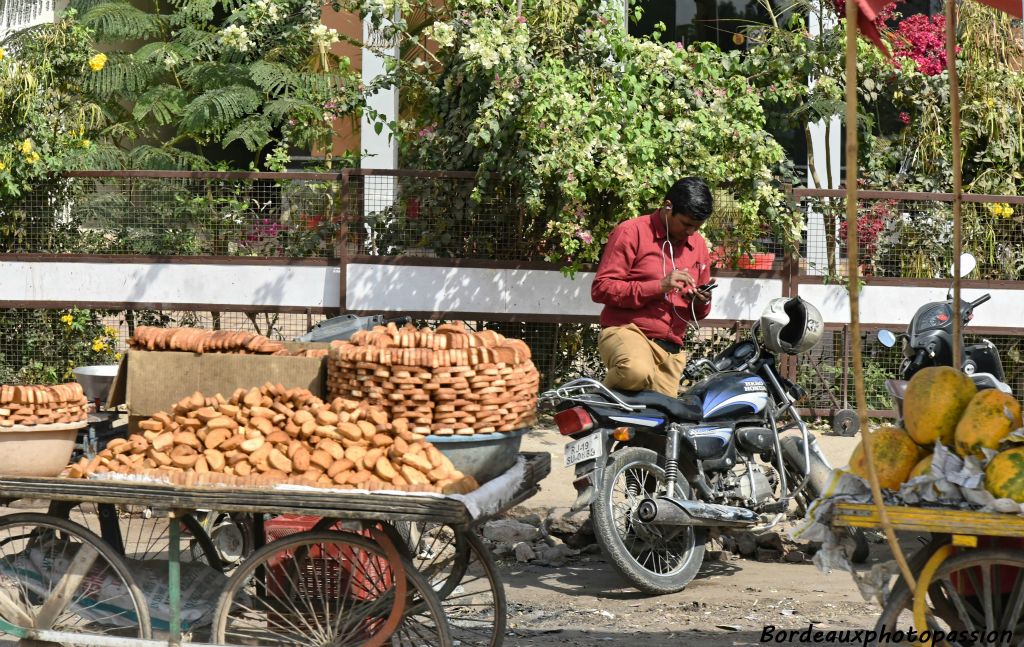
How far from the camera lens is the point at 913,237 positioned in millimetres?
9430

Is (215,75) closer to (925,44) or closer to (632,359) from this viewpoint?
(925,44)

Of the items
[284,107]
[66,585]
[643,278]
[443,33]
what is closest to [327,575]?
[66,585]

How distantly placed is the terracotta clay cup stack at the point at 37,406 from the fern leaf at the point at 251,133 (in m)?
7.96

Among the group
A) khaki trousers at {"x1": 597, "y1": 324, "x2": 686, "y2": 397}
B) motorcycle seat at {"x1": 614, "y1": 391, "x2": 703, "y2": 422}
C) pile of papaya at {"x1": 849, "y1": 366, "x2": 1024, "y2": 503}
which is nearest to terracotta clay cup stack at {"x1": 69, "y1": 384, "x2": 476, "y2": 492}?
pile of papaya at {"x1": 849, "y1": 366, "x2": 1024, "y2": 503}

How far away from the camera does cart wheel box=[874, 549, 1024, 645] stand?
367 cm

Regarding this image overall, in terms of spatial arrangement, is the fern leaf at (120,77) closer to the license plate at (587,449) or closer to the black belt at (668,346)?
the black belt at (668,346)

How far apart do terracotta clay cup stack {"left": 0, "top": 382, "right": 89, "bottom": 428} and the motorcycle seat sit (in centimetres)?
255

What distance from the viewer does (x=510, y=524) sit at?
6719 mm

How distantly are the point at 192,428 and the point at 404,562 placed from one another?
927mm

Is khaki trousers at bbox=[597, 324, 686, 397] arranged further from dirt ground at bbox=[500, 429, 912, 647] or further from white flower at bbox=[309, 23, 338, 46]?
white flower at bbox=[309, 23, 338, 46]

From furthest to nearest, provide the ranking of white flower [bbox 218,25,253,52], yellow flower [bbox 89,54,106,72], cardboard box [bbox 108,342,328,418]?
yellow flower [bbox 89,54,106,72] → white flower [bbox 218,25,253,52] → cardboard box [bbox 108,342,328,418]

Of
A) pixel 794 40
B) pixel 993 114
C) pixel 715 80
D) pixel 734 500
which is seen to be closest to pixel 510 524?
pixel 734 500

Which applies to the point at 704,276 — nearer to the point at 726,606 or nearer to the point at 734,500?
the point at 734,500

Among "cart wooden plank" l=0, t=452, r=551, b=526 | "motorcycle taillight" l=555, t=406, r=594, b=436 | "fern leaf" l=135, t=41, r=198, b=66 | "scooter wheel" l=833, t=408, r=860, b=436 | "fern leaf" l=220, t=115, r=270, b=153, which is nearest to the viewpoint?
"cart wooden plank" l=0, t=452, r=551, b=526
